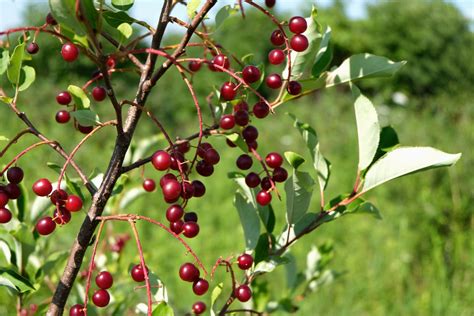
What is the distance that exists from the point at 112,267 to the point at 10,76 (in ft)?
2.66

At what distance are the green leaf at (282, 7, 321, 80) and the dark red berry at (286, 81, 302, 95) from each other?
0.05 m

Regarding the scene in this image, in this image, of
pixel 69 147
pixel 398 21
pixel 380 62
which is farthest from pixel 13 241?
pixel 398 21

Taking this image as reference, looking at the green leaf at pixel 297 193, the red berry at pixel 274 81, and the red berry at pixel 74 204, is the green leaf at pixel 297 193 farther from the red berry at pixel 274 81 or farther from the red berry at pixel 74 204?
the red berry at pixel 74 204

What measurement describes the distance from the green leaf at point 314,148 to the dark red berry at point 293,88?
0.04 m

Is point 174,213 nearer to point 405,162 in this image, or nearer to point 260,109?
point 260,109

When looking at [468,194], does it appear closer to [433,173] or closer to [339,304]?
[433,173]

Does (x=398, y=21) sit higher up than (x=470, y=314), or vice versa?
(x=398, y=21)

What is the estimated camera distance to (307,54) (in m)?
0.94

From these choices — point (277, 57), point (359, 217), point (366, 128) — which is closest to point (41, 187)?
point (277, 57)

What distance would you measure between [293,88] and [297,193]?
152 millimetres

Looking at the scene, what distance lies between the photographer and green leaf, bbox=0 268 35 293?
2.79 feet

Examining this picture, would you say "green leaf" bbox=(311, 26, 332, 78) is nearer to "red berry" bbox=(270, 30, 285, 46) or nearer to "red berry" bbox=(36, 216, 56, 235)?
"red berry" bbox=(270, 30, 285, 46)

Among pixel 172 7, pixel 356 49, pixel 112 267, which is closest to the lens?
pixel 172 7

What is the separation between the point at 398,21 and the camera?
1259 centimetres
